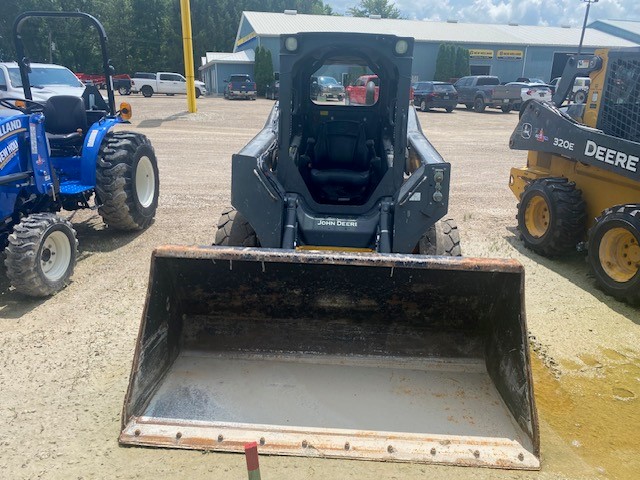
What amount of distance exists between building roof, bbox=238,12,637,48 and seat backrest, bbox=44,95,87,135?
30012 millimetres

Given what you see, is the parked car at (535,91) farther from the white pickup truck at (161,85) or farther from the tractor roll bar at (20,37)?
the tractor roll bar at (20,37)

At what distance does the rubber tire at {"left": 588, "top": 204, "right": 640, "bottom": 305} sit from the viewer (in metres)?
4.75

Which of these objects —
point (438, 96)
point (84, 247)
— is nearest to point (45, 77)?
point (84, 247)

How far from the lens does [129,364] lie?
146 inches

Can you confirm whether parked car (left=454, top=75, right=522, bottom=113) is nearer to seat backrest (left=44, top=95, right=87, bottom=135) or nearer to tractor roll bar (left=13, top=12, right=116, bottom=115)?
tractor roll bar (left=13, top=12, right=116, bottom=115)

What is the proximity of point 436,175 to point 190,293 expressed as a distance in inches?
78.7

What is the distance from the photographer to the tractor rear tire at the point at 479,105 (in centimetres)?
2527

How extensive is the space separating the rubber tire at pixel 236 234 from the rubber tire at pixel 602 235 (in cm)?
328

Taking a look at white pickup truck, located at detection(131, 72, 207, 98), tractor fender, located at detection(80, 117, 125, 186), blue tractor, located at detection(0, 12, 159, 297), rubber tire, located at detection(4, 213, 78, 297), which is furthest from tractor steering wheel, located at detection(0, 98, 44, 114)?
white pickup truck, located at detection(131, 72, 207, 98)

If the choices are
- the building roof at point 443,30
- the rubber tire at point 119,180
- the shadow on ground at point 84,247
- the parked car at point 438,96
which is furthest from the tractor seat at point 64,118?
the building roof at point 443,30

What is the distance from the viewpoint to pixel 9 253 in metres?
4.34

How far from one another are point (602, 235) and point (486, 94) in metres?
21.7

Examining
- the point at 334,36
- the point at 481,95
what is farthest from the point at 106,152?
the point at 481,95

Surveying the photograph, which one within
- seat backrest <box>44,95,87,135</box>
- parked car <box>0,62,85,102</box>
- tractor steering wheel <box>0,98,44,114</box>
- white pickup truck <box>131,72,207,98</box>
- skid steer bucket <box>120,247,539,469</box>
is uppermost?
tractor steering wheel <box>0,98,44,114</box>
